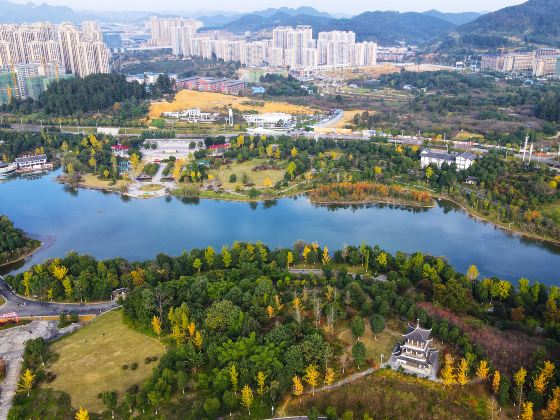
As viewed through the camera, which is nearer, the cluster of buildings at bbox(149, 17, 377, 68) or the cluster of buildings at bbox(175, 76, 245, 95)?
the cluster of buildings at bbox(175, 76, 245, 95)

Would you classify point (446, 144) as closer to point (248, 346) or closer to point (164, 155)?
point (164, 155)

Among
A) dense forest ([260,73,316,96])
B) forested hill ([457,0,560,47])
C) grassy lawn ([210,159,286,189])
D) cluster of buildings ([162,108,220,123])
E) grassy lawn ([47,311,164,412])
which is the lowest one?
grassy lawn ([47,311,164,412])

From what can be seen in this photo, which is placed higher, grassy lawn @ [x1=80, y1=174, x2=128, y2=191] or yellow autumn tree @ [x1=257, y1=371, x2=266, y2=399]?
yellow autumn tree @ [x1=257, y1=371, x2=266, y2=399]

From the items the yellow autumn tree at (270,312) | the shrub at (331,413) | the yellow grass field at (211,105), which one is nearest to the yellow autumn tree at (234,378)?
the shrub at (331,413)

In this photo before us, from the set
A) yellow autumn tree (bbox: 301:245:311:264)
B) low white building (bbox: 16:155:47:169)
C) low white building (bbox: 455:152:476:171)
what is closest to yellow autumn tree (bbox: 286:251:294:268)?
yellow autumn tree (bbox: 301:245:311:264)

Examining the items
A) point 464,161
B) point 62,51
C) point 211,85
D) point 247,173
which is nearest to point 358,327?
point 247,173

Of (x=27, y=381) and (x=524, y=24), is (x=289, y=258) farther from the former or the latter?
(x=524, y=24)

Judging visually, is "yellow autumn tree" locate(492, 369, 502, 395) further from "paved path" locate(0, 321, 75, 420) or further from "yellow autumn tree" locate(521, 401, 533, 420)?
"paved path" locate(0, 321, 75, 420)
